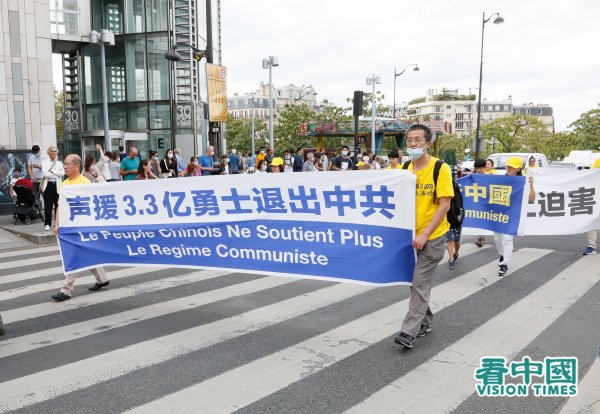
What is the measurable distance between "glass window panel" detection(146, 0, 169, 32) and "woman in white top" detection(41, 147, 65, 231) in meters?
23.0

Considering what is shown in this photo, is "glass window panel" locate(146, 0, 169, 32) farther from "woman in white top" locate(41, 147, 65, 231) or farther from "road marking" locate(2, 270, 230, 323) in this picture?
"road marking" locate(2, 270, 230, 323)

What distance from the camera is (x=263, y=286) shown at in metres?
7.46

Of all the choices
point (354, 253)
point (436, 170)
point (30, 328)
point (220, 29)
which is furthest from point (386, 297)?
point (220, 29)

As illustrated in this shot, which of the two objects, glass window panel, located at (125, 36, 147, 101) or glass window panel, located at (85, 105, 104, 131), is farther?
glass window panel, located at (85, 105, 104, 131)

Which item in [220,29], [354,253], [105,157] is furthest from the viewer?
[220,29]

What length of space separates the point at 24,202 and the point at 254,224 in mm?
9977

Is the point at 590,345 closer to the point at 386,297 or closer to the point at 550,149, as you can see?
the point at 386,297

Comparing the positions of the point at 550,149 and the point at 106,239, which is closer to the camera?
the point at 106,239

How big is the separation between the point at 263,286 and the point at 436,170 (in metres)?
3.33

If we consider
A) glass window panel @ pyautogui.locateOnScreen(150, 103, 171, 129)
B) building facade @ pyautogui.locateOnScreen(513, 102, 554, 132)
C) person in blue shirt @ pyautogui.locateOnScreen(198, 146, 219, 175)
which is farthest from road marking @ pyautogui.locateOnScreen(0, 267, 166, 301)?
building facade @ pyautogui.locateOnScreen(513, 102, 554, 132)

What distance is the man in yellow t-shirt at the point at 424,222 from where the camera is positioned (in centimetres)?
489

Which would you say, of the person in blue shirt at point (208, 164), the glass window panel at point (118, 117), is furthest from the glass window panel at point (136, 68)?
the person in blue shirt at point (208, 164)

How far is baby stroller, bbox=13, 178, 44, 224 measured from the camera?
13.4m

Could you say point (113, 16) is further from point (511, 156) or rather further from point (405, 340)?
point (405, 340)
